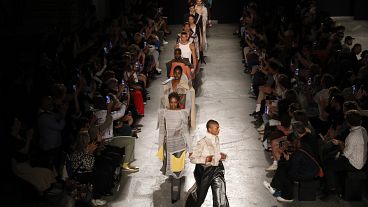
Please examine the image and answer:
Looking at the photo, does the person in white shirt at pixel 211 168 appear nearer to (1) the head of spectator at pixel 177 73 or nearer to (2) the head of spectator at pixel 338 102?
(1) the head of spectator at pixel 177 73

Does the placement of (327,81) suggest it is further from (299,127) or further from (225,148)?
(299,127)

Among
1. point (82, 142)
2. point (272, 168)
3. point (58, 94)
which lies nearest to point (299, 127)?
point (272, 168)

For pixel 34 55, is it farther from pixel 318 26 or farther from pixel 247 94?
pixel 318 26

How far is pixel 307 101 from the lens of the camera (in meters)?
11.5

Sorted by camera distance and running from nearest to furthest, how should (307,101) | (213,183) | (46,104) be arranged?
(213,183) < (46,104) < (307,101)

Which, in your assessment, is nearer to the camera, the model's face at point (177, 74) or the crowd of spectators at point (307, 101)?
the crowd of spectators at point (307, 101)

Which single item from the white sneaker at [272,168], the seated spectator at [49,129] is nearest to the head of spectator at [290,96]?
the white sneaker at [272,168]

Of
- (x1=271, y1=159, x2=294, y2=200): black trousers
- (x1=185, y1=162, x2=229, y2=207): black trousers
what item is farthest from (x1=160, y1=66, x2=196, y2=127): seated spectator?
(x1=185, y1=162, x2=229, y2=207): black trousers

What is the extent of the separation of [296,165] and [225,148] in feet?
8.32

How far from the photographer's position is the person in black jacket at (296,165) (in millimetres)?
9023

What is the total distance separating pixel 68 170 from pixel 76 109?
1.88 metres

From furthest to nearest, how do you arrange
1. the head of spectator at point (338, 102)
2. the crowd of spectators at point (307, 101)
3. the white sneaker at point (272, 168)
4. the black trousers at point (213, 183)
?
the white sneaker at point (272, 168)
the head of spectator at point (338, 102)
the crowd of spectators at point (307, 101)
the black trousers at point (213, 183)

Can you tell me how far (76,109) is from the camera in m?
10.7

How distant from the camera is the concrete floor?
9.52 m
